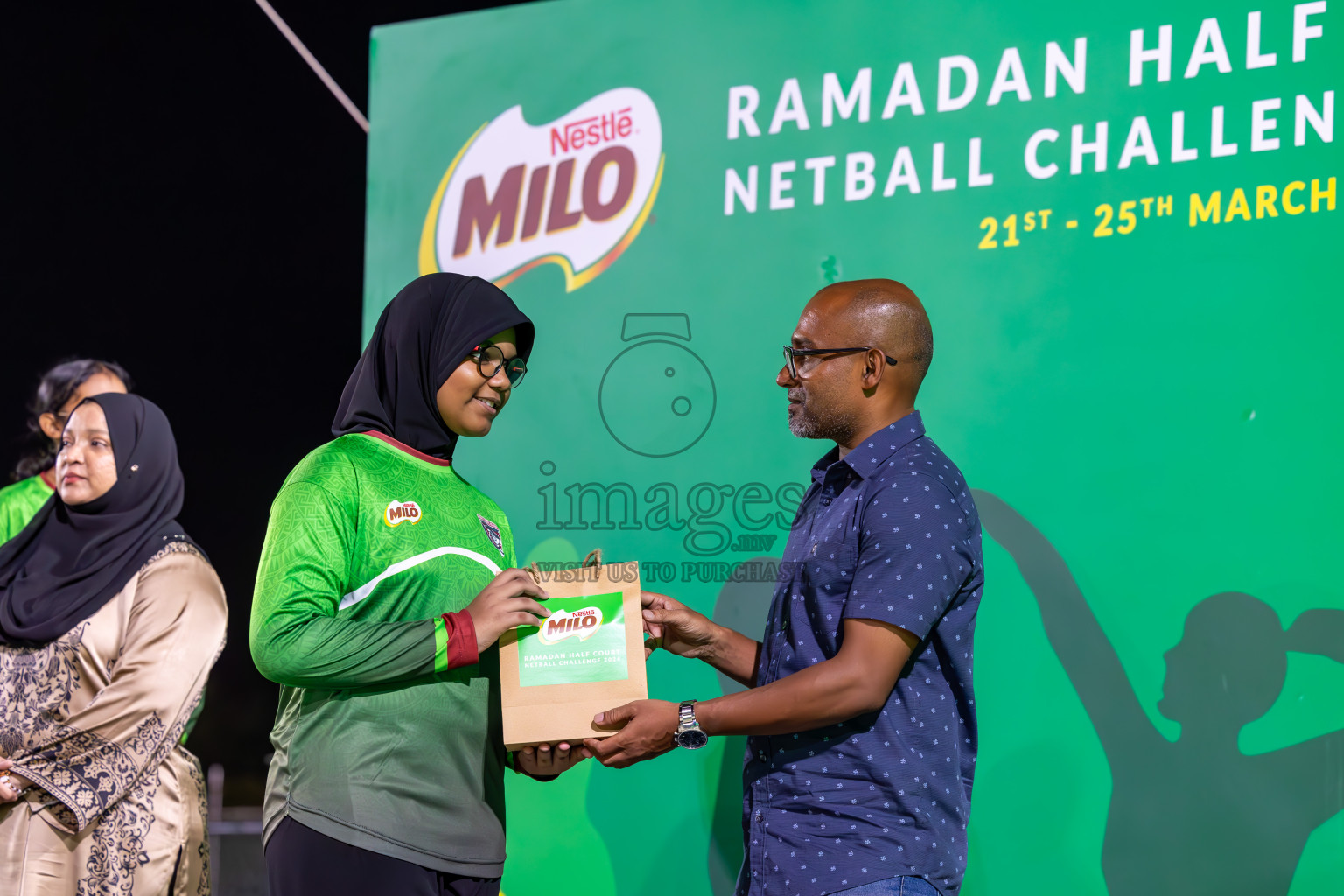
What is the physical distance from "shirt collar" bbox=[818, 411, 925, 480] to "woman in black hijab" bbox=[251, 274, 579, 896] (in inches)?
25.1

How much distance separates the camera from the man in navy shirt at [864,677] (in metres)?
1.83

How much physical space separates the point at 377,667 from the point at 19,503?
317 centimetres

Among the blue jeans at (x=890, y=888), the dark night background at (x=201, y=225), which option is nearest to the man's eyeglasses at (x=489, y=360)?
the blue jeans at (x=890, y=888)

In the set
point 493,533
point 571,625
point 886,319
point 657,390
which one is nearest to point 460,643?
point 571,625

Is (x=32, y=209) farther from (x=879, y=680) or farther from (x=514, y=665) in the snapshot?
(x=879, y=680)

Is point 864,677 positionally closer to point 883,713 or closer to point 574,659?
point 883,713

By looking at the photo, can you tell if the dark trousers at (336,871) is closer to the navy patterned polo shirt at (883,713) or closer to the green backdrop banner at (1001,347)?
the navy patterned polo shirt at (883,713)

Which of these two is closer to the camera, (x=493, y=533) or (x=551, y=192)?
(x=493, y=533)

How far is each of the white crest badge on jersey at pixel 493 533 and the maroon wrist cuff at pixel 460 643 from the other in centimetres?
30

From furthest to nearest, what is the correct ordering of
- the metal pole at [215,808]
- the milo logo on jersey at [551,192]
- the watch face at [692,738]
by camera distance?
the metal pole at [215,808]
the milo logo on jersey at [551,192]
the watch face at [692,738]

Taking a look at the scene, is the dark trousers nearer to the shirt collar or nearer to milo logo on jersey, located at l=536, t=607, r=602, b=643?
milo logo on jersey, located at l=536, t=607, r=602, b=643

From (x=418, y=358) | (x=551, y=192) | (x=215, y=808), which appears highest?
(x=551, y=192)

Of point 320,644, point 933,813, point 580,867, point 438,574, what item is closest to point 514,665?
point 438,574

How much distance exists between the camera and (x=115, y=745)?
2.62m
